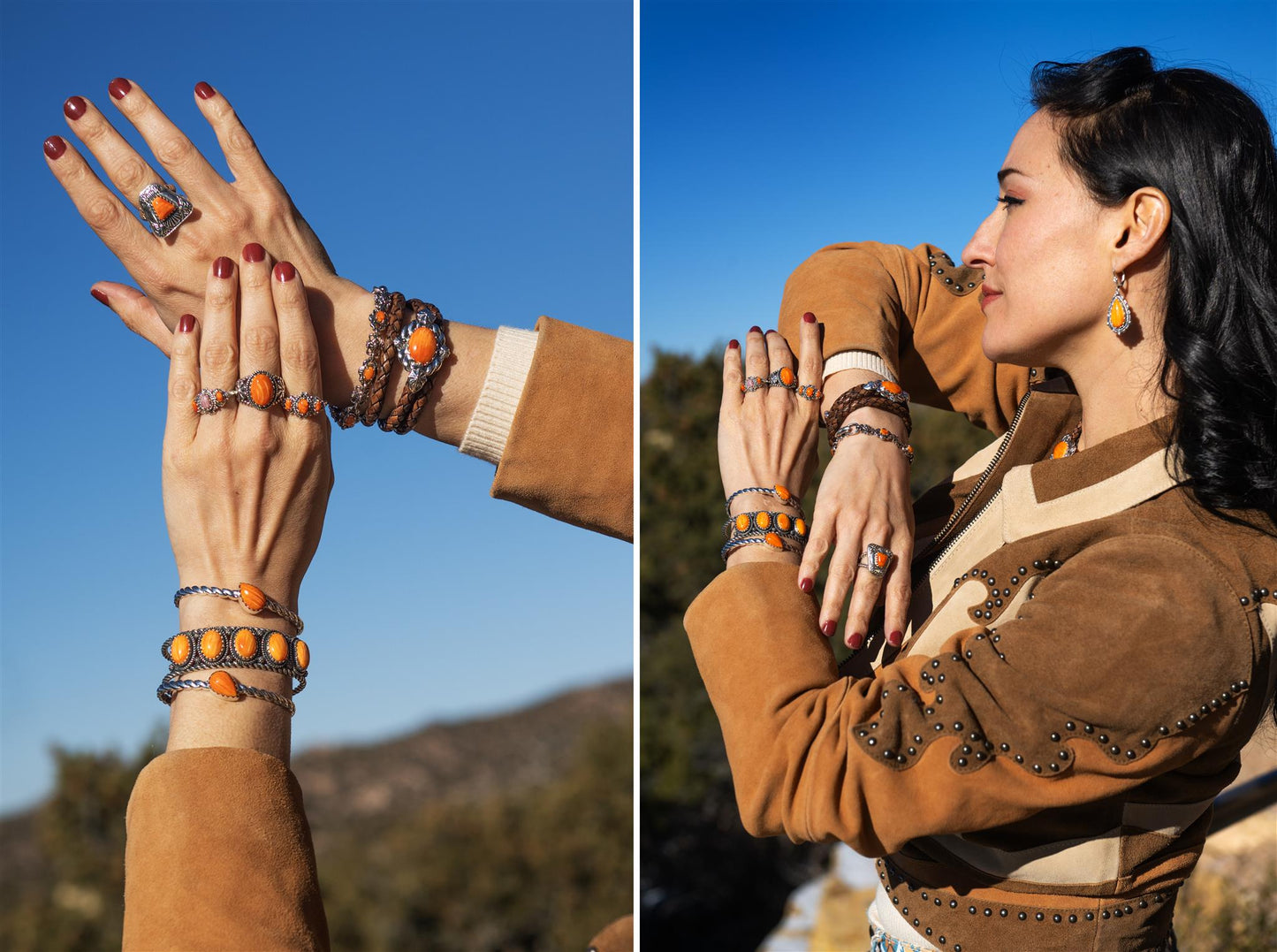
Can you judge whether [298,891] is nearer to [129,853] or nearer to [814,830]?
[129,853]

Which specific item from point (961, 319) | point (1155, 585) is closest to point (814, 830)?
point (1155, 585)

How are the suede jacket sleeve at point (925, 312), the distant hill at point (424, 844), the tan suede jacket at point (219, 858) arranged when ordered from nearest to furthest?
the tan suede jacket at point (219, 858)
the suede jacket sleeve at point (925, 312)
the distant hill at point (424, 844)

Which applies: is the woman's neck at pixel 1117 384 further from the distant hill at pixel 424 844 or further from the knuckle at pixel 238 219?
the distant hill at pixel 424 844

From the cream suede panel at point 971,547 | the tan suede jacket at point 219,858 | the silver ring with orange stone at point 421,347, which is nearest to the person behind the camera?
the tan suede jacket at point 219,858

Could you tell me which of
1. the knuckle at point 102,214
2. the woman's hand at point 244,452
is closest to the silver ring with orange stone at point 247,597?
the woman's hand at point 244,452

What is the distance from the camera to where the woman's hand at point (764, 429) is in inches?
59.6

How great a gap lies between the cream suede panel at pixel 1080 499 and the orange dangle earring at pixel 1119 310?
19cm

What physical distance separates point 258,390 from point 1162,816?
128cm

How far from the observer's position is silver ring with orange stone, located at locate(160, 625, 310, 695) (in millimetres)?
1166

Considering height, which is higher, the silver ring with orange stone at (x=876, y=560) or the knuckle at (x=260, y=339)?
the knuckle at (x=260, y=339)

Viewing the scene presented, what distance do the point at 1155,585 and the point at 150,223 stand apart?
57.0 inches

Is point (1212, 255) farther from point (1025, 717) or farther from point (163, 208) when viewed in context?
point (163, 208)

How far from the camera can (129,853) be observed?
43.4 inches

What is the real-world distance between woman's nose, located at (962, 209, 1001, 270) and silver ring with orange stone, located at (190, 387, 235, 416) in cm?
111
